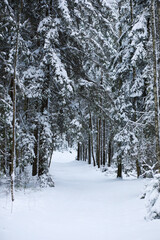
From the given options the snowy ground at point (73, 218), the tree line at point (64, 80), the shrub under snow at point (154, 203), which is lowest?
the snowy ground at point (73, 218)

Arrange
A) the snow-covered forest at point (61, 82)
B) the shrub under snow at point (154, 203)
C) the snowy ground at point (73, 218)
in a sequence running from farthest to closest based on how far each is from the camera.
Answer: the snow-covered forest at point (61, 82), the shrub under snow at point (154, 203), the snowy ground at point (73, 218)

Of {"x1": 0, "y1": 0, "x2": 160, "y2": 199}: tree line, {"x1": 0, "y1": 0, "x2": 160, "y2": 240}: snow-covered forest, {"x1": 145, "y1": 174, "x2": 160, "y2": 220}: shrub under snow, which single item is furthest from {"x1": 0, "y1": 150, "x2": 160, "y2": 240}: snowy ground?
{"x1": 0, "y1": 0, "x2": 160, "y2": 199}: tree line

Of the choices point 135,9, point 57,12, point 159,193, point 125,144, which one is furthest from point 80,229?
point 135,9

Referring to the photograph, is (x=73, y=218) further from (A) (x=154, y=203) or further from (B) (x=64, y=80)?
(B) (x=64, y=80)

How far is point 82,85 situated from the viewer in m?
12.1

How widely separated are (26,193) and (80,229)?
4.19 m

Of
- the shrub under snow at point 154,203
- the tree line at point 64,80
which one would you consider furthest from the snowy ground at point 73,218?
the tree line at point 64,80

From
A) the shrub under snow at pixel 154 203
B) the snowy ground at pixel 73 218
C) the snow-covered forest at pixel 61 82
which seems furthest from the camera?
the snow-covered forest at pixel 61 82

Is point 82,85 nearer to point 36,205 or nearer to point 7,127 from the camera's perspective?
point 7,127

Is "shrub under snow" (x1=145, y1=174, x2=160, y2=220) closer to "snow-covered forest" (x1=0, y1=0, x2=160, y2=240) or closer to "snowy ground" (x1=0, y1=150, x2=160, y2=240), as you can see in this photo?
"snowy ground" (x1=0, y1=150, x2=160, y2=240)

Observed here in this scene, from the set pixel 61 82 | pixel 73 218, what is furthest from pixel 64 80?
pixel 73 218

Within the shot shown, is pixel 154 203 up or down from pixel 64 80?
down

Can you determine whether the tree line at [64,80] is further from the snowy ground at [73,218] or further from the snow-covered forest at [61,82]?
the snowy ground at [73,218]

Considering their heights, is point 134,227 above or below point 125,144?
below
